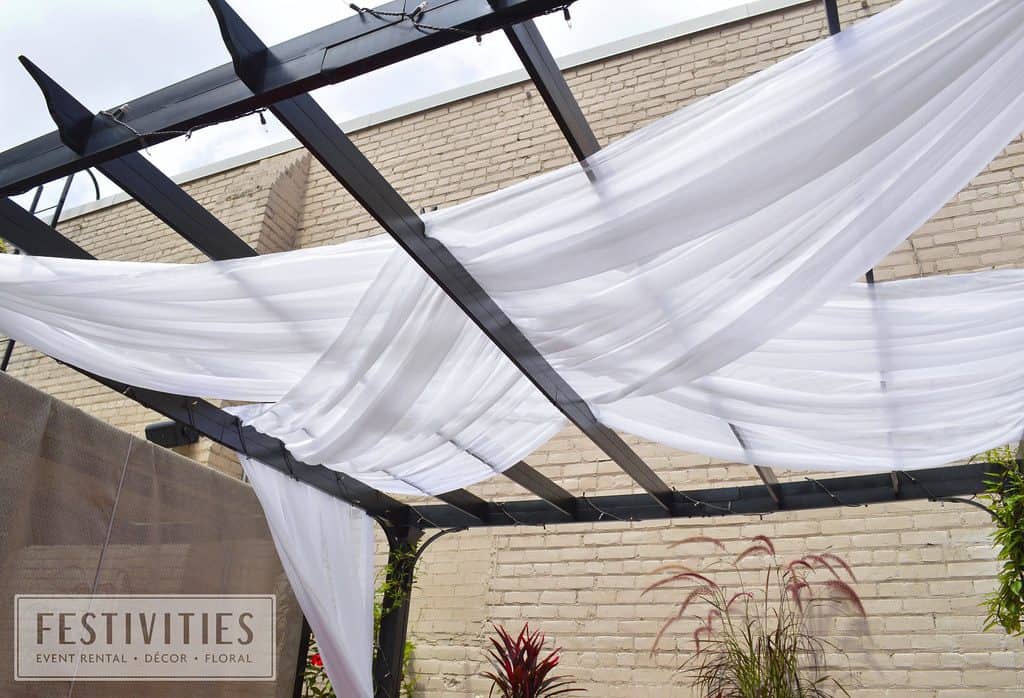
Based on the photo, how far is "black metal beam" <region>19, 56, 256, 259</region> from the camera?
1.99 metres

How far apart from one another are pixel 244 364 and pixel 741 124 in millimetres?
1751

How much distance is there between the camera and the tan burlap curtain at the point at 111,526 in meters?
2.94

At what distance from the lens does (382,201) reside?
81.7 inches

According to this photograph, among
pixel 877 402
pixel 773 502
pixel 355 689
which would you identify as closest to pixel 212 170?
pixel 355 689

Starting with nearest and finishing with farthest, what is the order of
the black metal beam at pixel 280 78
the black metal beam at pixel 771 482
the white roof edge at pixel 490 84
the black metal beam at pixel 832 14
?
1. the black metal beam at pixel 280 78
2. the black metal beam at pixel 832 14
3. the black metal beam at pixel 771 482
4. the white roof edge at pixel 490 84

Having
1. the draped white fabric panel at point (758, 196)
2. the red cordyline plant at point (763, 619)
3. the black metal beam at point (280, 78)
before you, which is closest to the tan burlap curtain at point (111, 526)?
the black metal beam at point (280, 78)

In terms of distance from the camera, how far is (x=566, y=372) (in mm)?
2768

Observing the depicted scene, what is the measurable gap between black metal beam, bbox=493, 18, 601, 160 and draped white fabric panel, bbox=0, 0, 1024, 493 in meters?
0.14

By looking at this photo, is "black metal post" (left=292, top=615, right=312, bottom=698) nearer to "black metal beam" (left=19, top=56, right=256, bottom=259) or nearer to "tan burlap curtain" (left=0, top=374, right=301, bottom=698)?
"tan burlap curtain" (left=0, top=374, right=301, bottom=698)

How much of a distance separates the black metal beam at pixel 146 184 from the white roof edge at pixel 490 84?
395 centimetres

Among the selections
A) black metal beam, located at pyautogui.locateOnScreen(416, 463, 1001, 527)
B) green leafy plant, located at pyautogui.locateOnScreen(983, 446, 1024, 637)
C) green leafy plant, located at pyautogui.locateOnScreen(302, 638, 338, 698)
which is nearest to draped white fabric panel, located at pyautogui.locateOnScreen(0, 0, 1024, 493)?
green leafy plant, located at pyautogui.locateOnScreen(983, 446, 1024, 637)

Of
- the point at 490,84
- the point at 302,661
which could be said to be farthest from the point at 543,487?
the point at 490,84

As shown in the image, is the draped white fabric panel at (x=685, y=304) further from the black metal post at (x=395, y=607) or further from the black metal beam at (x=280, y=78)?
the black metal post at (x=395, y=607)

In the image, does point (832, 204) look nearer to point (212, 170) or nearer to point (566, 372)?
point (566, 372)
